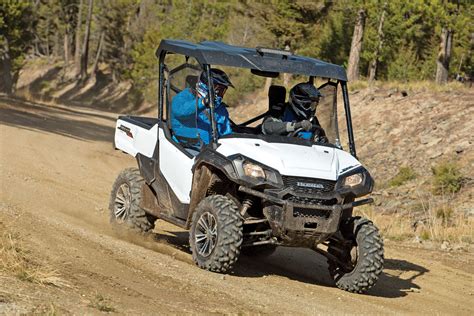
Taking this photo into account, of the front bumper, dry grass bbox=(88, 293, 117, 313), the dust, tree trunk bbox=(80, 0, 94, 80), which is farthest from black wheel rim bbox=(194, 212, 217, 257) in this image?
tree trunk bbox=(80, 0, 94, 80)

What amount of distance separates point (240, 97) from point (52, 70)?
65663mm

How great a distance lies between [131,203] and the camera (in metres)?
11.0

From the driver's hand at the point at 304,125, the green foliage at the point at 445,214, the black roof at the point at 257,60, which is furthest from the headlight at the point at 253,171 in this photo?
the green foliage at the point at 445,214

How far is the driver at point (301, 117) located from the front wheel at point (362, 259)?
1236mm

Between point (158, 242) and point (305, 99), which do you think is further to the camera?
point (158, 242)

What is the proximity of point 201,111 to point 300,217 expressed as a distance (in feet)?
6.16

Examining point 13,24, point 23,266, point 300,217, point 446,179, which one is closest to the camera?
point 23,266

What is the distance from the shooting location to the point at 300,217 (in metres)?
8.65

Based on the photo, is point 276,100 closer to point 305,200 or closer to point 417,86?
point 305,200

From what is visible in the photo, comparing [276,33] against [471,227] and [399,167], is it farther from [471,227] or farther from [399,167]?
[471,227]

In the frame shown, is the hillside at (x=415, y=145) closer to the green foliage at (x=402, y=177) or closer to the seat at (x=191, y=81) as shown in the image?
the green foliage at (x=402, y=177)

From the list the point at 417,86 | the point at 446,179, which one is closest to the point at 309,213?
the point at 446,179

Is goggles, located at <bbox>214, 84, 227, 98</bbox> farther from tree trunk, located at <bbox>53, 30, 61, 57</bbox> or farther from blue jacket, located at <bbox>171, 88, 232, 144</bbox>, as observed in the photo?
tree trunk, located at <bbox>53, 30, 61, 57</bbox>

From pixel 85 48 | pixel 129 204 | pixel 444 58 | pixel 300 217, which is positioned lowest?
pixel 129 204
